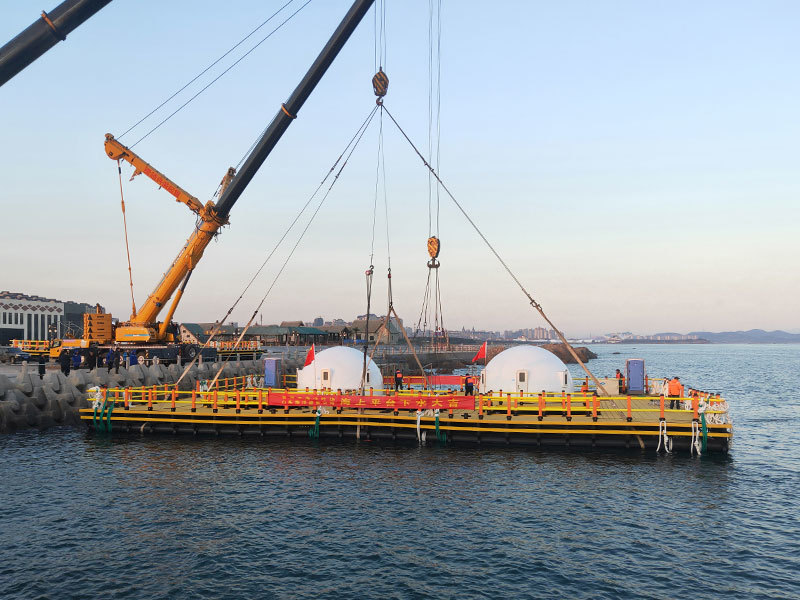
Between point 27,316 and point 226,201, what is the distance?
10189cm

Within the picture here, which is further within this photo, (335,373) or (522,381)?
(335,373)

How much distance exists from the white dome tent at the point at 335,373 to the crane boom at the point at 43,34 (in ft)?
71.6

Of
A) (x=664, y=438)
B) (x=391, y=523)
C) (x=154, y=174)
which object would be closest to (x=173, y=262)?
(x=154, y=174)

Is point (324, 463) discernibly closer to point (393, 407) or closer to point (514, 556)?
point (393, 407)

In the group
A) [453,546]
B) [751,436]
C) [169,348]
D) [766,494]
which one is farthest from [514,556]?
[169,348]

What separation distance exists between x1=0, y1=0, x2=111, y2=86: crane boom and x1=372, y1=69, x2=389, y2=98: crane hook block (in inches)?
678

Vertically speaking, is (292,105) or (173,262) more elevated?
(292,105)

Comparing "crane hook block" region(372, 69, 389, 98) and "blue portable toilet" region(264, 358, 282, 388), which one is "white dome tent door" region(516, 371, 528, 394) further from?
"crane hook block" region(372, 69, 389, 98)

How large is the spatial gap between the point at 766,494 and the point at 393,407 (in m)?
17.8

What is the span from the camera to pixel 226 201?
44875 mm

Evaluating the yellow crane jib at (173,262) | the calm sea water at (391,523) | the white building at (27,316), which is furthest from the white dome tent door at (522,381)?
the white building at (27,316)

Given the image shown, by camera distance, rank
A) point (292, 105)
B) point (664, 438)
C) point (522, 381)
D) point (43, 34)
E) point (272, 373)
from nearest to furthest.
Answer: point (43, 34) → point (664, 438) → point (522, 381) → point (272, 373) → point (292, 105)

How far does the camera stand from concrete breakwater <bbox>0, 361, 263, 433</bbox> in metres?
33.0

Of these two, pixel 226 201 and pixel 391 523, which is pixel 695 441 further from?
pixel 226 201
